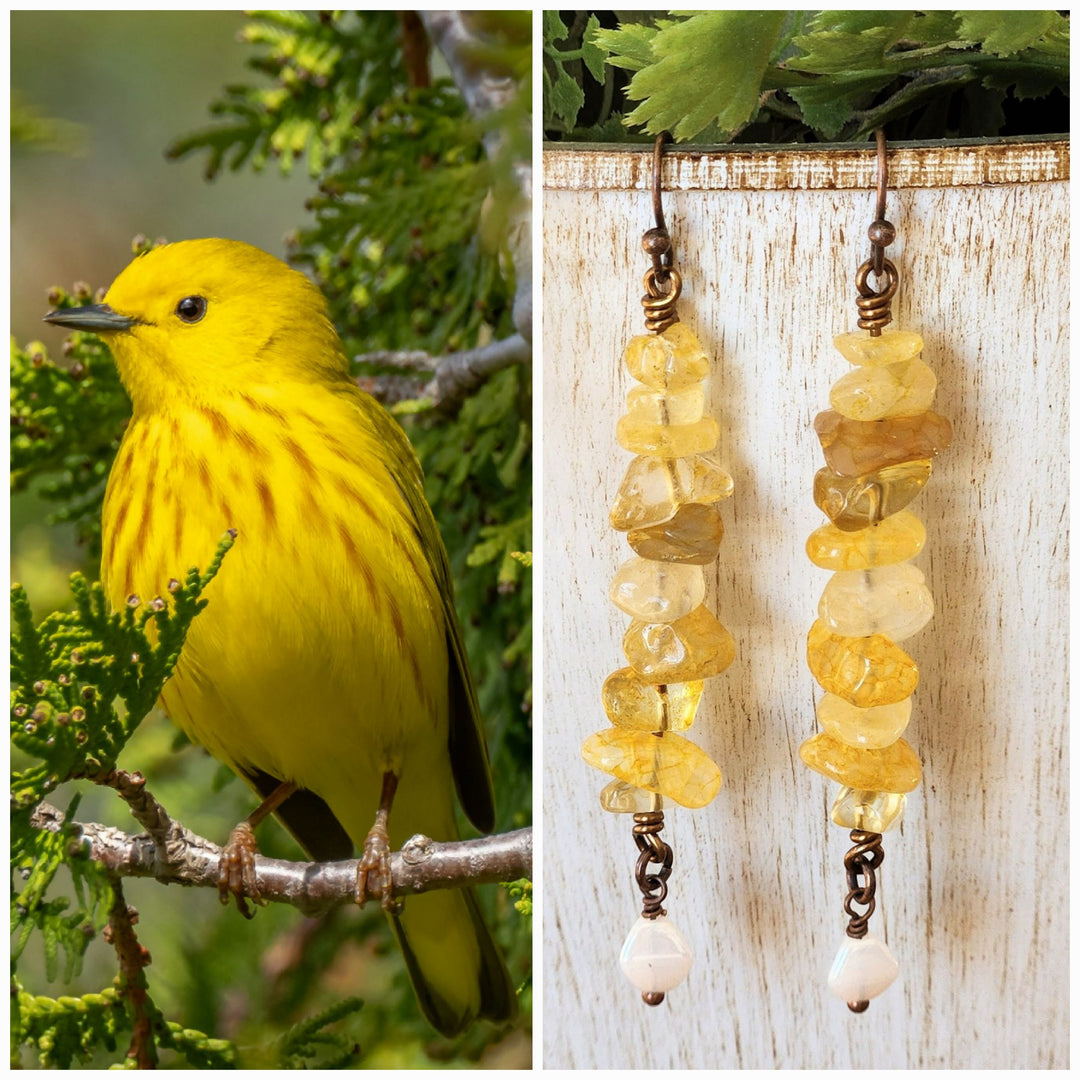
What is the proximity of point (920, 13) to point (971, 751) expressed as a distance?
0.38 metres

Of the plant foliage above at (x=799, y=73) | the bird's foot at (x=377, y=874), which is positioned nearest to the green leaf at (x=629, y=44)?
the plant foliage above at (x=799, y=73)

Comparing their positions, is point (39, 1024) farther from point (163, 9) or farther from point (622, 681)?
point (163, 9)

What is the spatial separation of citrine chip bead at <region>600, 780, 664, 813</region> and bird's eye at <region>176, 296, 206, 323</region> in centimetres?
34

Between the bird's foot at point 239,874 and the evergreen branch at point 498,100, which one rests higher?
the evergreen branch at point 498,100

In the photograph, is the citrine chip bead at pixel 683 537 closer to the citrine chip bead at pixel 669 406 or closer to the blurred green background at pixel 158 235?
the citrine chip bead at pixel 669 406

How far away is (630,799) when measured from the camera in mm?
569

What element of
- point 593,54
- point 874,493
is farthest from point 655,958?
point 593,54

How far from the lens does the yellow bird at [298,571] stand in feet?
1.91

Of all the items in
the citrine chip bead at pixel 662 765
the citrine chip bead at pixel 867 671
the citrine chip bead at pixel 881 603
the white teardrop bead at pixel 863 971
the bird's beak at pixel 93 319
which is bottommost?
the white teardrop bead at pixel 863 971

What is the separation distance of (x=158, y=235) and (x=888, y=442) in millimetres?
396

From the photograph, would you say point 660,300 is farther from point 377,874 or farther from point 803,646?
point 377,874

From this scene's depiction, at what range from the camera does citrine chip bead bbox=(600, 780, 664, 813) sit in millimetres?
568

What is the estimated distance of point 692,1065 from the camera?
0.63m

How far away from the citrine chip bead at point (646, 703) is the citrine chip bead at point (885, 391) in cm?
16
